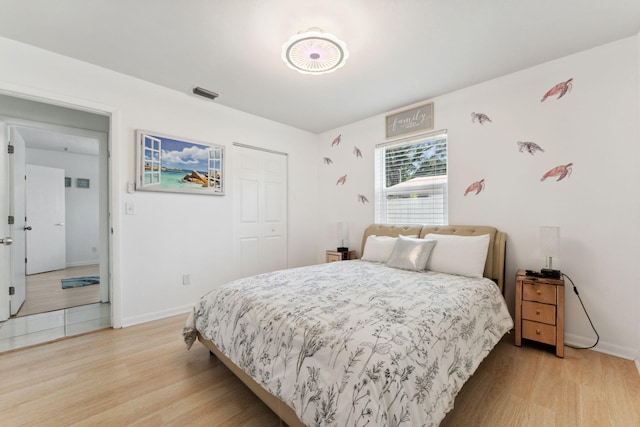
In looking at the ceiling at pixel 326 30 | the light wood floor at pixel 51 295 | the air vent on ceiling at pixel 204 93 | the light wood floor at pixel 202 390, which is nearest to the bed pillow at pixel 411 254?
the light wood floor at pixel 202 390

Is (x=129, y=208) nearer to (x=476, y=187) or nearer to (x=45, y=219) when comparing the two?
(x=476, y=187)

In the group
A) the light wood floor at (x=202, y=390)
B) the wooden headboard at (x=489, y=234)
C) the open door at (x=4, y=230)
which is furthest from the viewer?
the open door at (x=4, y=230)

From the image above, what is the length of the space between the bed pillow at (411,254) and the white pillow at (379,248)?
17 centimetres

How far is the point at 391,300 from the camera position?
1.68 meters

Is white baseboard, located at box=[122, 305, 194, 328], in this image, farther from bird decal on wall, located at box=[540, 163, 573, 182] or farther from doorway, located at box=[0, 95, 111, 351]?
bird decal on wall, located at box=[540, 163, 573, 182]

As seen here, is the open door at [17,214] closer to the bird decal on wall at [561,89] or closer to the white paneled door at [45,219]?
the white paneled door at [45,219]

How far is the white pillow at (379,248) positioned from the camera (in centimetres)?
301

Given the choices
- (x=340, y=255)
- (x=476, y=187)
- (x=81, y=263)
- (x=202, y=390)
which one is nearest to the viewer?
(x=202, y=390)

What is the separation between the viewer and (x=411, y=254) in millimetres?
2656

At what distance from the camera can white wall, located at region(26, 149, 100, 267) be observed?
5844 millimetres

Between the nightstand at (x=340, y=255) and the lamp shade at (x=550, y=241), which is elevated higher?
the lamp shade at (x=550, y=241)

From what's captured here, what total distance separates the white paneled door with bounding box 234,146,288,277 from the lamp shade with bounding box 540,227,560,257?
3094 millimetres

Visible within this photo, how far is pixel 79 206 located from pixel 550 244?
26.9 feet

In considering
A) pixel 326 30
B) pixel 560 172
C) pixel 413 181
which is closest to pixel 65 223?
pixel 326 30
